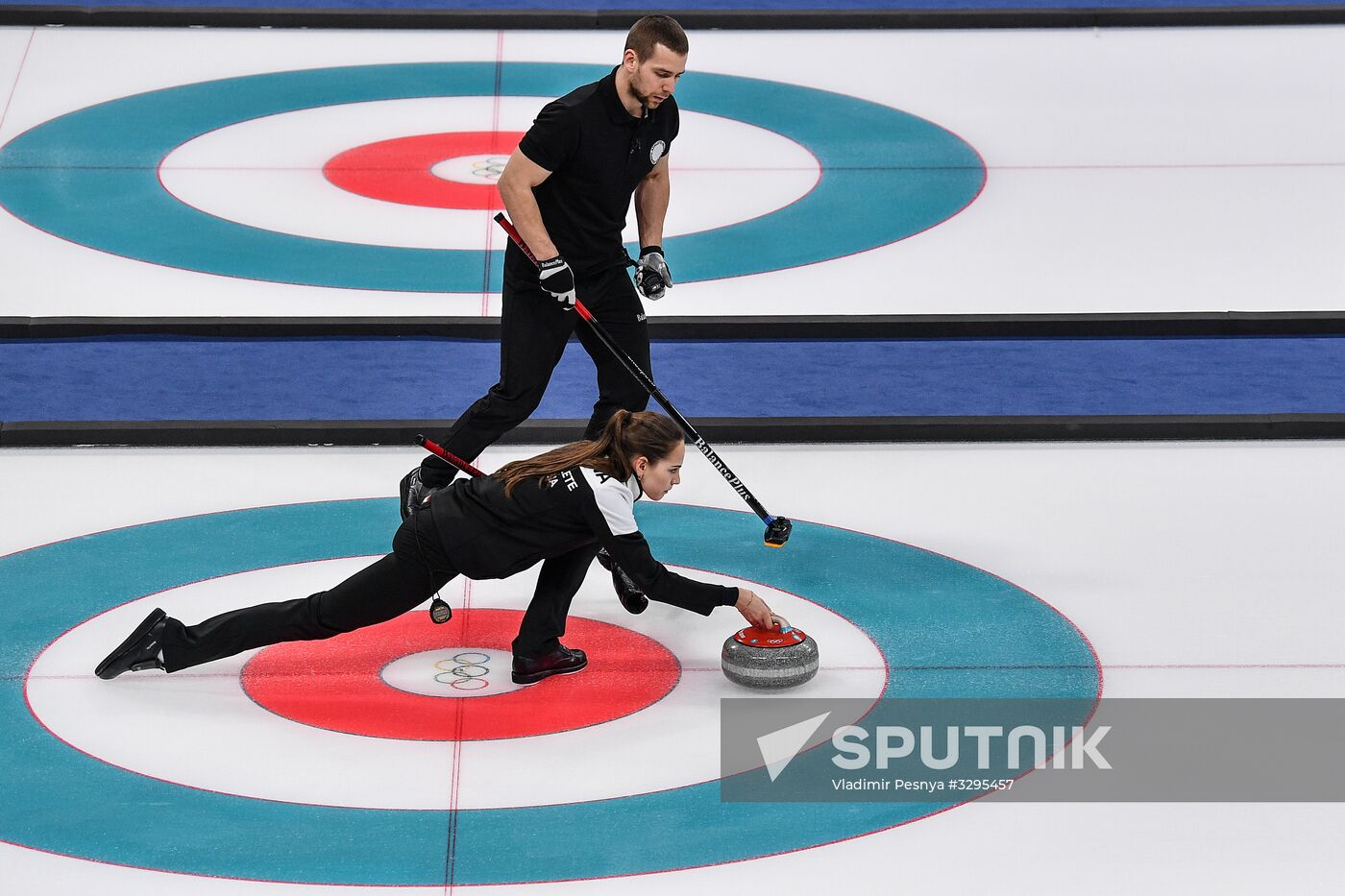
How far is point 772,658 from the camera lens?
19.6 ft

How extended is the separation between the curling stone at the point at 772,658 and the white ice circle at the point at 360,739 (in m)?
0.08

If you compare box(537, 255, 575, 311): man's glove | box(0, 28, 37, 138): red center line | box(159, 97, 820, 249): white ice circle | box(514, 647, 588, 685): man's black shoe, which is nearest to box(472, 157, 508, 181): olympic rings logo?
box(159, 97, 820, 249): white ice circle

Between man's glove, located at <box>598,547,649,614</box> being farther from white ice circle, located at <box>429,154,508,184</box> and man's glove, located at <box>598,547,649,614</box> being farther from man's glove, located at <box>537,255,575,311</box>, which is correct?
white ice circle, located at <box>429,154,508,184</box>

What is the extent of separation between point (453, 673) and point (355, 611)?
1.43ft

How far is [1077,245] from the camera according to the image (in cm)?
1077

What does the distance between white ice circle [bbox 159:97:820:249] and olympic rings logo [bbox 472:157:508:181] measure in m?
0.20

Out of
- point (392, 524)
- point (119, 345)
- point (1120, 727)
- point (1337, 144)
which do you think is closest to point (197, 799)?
point (392, 524)

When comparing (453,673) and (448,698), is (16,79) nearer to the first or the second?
(453,673)

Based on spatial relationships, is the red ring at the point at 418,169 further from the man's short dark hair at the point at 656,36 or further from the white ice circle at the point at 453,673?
the white ice circle at the point at 453,673

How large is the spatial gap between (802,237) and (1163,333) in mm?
2156

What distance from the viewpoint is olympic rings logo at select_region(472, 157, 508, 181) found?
38.2 ft

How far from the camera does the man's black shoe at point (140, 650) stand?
6.00m

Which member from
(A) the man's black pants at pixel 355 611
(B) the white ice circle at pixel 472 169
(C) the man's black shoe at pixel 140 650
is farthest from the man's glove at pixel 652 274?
(B) the white ice circle at pixel 472 169

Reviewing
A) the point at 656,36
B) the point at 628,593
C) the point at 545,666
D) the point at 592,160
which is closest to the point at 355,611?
the point at 545,666
